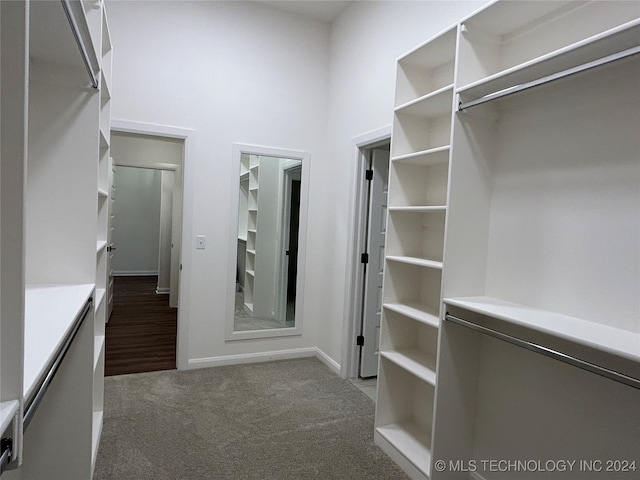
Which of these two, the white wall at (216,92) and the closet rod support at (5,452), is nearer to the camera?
the closet rod support at (5,452)

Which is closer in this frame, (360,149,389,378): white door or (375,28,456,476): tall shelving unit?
(375,28,456,476): tall shelving unit

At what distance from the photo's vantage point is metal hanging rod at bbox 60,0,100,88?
1.26m

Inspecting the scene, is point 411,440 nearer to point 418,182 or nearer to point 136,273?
point 418,182

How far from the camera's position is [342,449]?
8.03ft

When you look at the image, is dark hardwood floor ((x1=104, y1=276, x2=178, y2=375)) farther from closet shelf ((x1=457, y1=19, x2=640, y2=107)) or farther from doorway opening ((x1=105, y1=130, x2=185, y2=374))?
closet shelf ((x1=457, y1=19, x2=640, y2=107))

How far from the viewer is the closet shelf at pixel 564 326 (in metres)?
1.28

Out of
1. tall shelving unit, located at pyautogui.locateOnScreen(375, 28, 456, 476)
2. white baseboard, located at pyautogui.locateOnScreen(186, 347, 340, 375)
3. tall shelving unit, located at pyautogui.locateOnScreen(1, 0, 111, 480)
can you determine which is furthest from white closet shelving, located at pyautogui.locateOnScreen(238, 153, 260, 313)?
tall shelving unit, located at pyautogui.locateOnScreen(1, 0, 111, 480)

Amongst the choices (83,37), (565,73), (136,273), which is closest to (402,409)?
(565,73)

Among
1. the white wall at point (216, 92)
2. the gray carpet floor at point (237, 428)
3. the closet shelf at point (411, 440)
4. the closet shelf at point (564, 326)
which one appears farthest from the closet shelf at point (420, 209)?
the white wall at point (216, 92)

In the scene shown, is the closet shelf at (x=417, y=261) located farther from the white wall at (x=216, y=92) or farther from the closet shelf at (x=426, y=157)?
the white wall at (x=216, y=92)

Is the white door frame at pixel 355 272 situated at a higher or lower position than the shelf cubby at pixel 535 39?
lower

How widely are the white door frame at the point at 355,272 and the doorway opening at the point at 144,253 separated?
1517 millimetres

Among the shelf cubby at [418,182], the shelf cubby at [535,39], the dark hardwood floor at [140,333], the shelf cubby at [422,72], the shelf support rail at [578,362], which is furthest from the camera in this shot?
the dark hardwood floor at [140,333]

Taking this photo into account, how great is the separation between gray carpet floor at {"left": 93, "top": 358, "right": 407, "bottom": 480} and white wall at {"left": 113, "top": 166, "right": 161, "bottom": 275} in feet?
20.0
